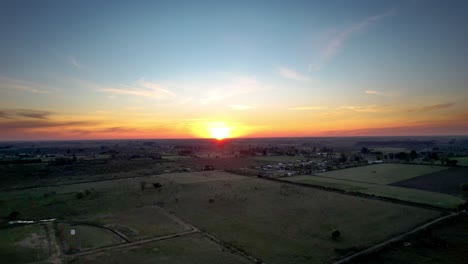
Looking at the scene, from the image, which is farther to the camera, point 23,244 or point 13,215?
point 13,215

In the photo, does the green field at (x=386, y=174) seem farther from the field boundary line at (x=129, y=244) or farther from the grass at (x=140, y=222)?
the field boundary line at (x=129, y=244)

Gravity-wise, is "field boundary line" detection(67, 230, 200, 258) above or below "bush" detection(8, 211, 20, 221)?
below

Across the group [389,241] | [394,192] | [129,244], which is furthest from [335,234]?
[394,192]

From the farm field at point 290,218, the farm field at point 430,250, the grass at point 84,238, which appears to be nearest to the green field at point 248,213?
the farm field at point 290,218

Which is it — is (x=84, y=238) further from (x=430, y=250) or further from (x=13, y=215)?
(x=430, y=250)

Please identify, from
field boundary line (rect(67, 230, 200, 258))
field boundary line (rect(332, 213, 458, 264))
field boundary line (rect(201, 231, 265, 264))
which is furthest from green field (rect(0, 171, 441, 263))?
field boundary line (rect(67, 230, 200, 258))

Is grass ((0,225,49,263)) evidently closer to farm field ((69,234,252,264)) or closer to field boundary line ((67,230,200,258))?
field boundary line ((67,230,200,258))

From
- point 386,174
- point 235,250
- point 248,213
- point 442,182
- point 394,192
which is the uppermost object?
point 386,174
